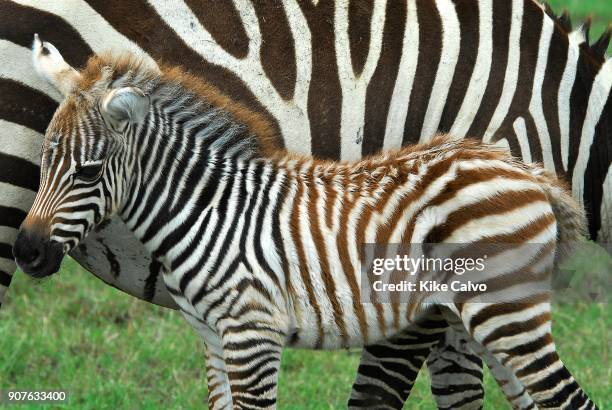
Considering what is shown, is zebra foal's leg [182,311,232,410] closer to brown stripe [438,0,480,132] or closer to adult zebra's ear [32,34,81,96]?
adult zebra's ear [32,34,81,96]

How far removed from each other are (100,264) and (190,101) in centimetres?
105

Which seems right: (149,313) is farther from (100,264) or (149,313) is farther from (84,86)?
(84,86)

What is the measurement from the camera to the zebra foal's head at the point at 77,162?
15.5 feet

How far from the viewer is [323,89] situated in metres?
5.73

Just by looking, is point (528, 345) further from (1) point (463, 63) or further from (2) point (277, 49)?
(2) point (277, 49)

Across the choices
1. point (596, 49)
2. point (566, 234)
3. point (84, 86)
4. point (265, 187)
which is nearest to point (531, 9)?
point (596, 49)

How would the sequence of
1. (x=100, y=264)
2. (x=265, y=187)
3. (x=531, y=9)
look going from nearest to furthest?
(x=265, y=187) → (x=100, y=264) → (x=531, y=9)

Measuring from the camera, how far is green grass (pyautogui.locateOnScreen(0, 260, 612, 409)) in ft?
24.3

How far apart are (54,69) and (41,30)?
1.52ft

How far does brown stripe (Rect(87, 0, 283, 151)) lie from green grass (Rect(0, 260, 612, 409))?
239cm

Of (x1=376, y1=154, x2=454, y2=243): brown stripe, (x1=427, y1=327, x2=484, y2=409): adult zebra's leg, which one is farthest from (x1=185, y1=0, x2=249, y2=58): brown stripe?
(x1=427, y1=327, x2=484, y2=409): adult zebra's leg

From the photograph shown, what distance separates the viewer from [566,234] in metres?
5.22

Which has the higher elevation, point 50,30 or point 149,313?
point 50,30

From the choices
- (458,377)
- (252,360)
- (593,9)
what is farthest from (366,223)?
(593,9)
